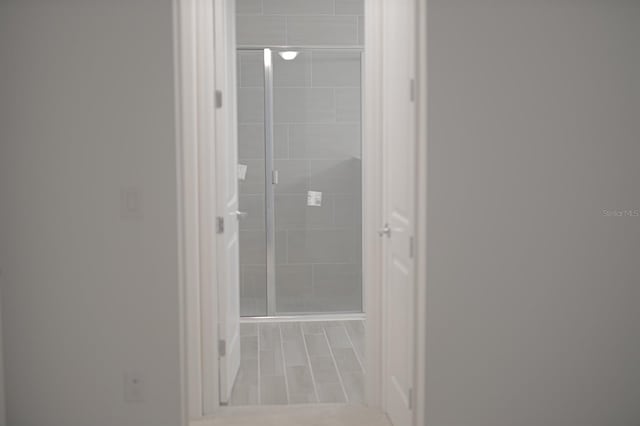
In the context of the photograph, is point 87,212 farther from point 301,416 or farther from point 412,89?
point 301,416

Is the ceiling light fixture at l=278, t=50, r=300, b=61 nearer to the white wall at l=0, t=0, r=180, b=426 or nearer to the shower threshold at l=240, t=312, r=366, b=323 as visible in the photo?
the shower threshold at l=240, t=312, r=366, b=323

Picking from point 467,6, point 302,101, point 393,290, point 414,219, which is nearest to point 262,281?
point 302,101

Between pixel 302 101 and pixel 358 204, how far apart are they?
2.94 feet

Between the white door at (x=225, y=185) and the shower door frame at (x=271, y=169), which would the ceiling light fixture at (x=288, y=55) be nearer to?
the shower door frame at (x=271, y=169)

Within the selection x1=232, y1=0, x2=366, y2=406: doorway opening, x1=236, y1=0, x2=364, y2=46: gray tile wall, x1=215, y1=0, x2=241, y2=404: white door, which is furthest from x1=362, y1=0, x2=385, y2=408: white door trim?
x1=236, y1=0, x2=364, y2=46: gray tile wall

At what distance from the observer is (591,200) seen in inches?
108

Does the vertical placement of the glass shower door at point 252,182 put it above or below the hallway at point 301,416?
above

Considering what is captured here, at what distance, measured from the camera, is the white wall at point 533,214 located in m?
2.62

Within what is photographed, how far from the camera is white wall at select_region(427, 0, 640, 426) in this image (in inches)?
103

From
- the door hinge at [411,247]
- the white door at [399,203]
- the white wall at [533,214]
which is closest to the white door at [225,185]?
the white door at [399,203]

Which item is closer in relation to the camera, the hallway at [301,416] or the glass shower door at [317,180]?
the hallway at [301,416]

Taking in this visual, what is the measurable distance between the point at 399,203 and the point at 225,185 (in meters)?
1.00

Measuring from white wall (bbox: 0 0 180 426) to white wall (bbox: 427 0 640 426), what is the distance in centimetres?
103

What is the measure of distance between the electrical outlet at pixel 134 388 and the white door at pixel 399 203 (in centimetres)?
105
